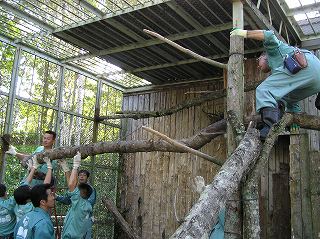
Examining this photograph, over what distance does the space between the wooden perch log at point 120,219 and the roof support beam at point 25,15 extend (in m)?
4.59

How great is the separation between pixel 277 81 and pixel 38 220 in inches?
124

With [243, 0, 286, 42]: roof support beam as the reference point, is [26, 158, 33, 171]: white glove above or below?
below

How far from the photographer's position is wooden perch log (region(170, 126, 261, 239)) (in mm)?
1851

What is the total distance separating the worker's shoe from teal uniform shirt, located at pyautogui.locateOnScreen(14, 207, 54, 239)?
2.64 metres

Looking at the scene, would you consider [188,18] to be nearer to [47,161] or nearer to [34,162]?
[47,161]

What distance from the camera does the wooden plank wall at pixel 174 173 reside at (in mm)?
7223

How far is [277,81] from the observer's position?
374cm

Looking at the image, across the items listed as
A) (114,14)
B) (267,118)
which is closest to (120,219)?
(114,14)

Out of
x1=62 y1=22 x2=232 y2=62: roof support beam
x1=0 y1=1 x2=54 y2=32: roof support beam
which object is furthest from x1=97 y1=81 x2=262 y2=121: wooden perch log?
x1=0 y1=1 x2=54 y2=32: roof support beam

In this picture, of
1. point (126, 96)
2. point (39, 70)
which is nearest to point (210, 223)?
point (39, 70)

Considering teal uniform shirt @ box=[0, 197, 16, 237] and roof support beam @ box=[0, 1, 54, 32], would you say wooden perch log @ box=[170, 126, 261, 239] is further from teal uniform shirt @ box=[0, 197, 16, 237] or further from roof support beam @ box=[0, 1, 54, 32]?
roof support beam @ box=[0, 1, 54, 32]

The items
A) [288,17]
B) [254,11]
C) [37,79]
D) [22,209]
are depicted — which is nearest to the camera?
[22,209]

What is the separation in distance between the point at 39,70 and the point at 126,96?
10.2 feet

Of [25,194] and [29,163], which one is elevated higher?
[29,163]
